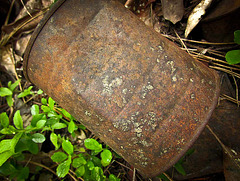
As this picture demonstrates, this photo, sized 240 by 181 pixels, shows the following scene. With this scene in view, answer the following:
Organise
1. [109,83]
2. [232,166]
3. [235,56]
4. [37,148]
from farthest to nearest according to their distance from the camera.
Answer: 1. [37,148]
2. [232,166]
3. [235,56]
4. [109,83]

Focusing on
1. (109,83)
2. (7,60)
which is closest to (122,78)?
(109,83)

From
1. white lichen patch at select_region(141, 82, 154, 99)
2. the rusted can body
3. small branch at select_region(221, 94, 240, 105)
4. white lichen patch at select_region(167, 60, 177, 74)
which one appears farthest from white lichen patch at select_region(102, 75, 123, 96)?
small branch at select_region(221, 94, 240, 105)

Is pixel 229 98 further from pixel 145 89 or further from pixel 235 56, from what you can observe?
pixel 145 89

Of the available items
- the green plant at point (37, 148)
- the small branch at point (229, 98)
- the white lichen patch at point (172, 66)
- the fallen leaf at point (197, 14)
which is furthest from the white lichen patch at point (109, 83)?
the small branch at point (229, 98)

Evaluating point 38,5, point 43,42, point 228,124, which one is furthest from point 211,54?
point 38,5

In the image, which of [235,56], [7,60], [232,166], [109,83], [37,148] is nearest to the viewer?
[109,83]

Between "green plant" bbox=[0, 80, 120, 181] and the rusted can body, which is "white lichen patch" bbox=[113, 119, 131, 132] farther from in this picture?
"green plant" bbox=[0, 80, 120, 181]
